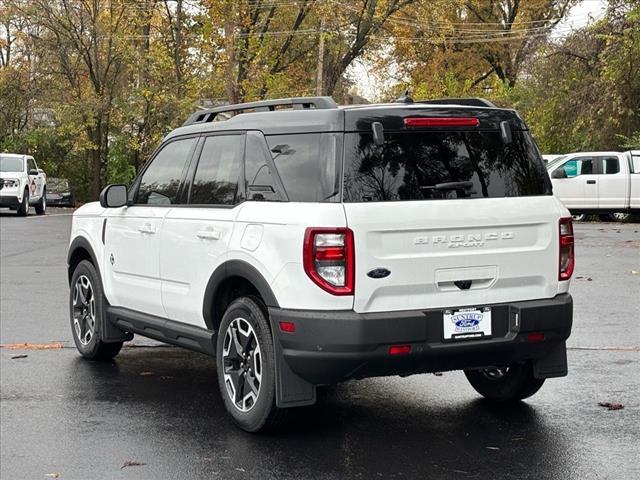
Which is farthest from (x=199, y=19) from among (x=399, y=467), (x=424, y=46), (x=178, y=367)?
(x=399, y=467)

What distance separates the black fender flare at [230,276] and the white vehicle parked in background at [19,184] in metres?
26.1

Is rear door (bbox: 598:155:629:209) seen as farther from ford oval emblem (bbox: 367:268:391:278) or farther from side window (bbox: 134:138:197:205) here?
ford oval emblem (bbox: 367:268:391:278)

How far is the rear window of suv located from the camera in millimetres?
5734

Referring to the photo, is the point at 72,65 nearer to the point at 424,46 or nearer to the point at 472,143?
the point at 424,46

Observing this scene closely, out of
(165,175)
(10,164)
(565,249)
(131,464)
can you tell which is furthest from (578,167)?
(131,464)

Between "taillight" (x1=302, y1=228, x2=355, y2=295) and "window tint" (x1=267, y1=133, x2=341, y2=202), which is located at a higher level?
"window tint" (x1=267, y1=133, x2=341, y2=202)

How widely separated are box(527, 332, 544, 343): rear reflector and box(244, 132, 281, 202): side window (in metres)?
1.63

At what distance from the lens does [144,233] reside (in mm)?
7426

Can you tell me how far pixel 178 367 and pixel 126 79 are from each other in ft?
124

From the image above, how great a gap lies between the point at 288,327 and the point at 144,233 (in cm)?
210

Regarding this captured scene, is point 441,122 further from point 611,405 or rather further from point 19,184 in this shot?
point 19,184

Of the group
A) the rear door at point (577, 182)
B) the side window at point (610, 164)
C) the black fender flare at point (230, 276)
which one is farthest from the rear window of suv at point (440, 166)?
the side window at point (610, 164)

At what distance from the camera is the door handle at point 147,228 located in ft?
23.9

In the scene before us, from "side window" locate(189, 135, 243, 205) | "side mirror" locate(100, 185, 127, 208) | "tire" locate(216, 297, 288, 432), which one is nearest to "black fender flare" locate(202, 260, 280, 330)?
"tire" locate(216, 297, 288, 432)
